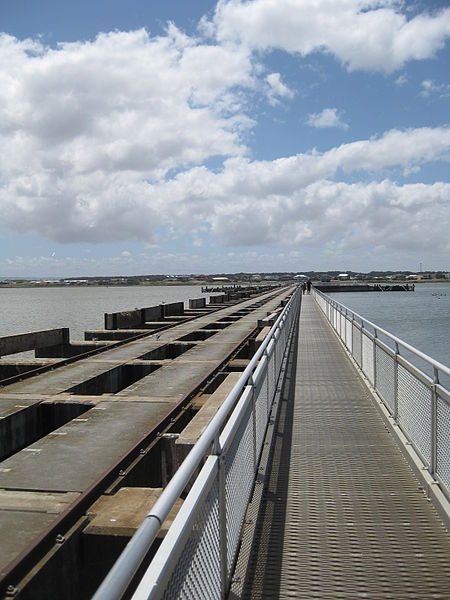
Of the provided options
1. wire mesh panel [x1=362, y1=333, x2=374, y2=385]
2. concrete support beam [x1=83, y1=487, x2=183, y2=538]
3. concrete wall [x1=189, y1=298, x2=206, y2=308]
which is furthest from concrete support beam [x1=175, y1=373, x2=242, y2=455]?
concrete wall [x1=189, y1=298, x2=206, y2=308]

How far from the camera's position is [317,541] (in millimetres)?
4527

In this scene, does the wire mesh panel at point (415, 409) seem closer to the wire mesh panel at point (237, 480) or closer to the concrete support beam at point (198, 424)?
the wire mesh panel at point (237, 480)

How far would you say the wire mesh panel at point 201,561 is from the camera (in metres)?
2.45

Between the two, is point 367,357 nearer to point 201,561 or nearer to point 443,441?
point 443,441

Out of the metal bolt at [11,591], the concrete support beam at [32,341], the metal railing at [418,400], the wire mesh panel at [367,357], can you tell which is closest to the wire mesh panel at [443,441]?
the metal railing at [418,400]

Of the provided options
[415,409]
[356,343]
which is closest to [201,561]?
[415,409]

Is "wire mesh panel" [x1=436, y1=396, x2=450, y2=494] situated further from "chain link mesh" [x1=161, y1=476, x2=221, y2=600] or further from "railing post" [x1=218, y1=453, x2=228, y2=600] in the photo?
"chain link mesh" [x1=161, y1=476, x2=221, y2=600]

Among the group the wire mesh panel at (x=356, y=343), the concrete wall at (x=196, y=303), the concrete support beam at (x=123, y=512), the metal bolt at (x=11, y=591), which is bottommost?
the metal bolt at (x=11, y=591)

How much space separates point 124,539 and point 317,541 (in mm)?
1584

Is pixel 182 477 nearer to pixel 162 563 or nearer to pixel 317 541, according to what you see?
pixel 162 563

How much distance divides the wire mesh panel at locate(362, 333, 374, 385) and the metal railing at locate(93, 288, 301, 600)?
5306mm

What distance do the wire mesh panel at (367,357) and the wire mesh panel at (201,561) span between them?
724 centimetres

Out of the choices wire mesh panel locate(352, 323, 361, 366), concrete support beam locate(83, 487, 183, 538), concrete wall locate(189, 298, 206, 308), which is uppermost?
wire mesh panel locate(352, 323, 361, 366)

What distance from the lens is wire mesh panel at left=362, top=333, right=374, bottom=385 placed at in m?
10.2
